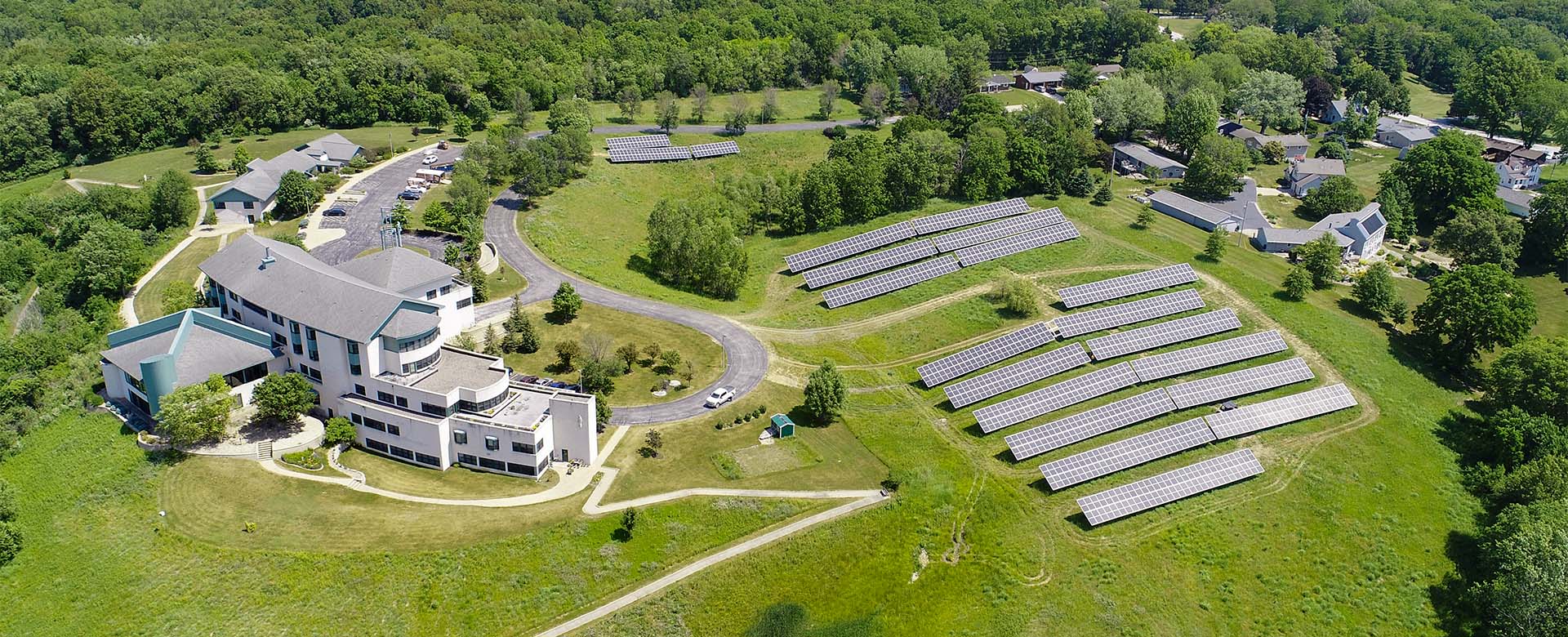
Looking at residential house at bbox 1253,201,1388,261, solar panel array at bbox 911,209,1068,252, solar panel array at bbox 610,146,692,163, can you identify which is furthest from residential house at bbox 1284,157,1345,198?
solar panel array at bbox 610,146,692,163

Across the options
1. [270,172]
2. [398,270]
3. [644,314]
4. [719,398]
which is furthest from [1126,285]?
[270,172]

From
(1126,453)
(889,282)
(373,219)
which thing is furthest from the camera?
(373,219)

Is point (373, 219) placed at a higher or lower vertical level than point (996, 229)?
lower

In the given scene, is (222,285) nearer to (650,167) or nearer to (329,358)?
(329,358)

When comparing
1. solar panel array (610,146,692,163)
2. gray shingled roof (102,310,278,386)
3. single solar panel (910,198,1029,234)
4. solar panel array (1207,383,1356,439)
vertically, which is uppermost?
solar panel array (610,146,692,163)

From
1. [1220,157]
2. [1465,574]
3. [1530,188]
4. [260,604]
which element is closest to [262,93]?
[260,604]

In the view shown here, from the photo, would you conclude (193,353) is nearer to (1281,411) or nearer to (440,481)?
(440,481)

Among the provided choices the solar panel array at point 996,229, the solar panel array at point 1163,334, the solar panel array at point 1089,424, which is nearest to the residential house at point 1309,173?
the solar panel array at point 996,229

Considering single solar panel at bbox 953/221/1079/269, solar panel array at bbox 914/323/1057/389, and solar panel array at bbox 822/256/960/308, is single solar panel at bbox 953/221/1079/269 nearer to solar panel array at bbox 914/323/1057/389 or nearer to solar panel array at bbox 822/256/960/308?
solar panel array at bbox 822/256/960/308
